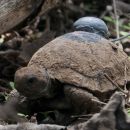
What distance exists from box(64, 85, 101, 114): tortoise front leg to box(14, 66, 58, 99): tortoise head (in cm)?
12

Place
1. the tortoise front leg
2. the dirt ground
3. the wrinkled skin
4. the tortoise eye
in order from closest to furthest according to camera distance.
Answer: the wrinkled skin, the tortoise eye, the tortoise front leg, the dirt ground

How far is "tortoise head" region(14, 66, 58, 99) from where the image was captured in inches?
A: 104

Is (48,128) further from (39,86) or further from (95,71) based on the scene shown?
(95,71)

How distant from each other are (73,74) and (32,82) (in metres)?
0.30

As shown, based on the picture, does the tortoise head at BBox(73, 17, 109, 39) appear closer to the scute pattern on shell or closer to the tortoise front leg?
the scute pattern on shell

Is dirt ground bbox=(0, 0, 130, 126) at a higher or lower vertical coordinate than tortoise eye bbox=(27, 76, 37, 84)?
lower

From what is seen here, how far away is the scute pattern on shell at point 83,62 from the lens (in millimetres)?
2828

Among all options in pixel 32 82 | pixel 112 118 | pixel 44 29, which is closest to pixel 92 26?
pixel 32 82

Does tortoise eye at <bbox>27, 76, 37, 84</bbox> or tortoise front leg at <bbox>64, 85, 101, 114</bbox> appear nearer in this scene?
tortoise eye at <bbox>27, 76, 37, 84</bbox>

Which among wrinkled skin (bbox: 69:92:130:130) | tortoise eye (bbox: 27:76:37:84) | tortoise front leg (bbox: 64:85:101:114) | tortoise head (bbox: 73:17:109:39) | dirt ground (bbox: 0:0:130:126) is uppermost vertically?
tortoise head (bbox: 73:17:109:39)

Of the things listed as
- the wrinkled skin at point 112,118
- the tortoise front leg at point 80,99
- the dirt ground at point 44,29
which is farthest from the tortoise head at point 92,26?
the wrinkled skin at point 112,118

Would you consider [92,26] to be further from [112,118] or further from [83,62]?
[112,118]

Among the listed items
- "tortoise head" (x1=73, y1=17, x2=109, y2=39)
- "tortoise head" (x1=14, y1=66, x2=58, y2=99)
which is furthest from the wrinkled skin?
"tortoise head" (x1=73, y1=17, x2=109, y2=39)

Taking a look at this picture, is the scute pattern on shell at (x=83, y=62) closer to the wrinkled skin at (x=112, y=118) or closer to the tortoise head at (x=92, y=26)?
the tortoise head at (x=92, y=26)
